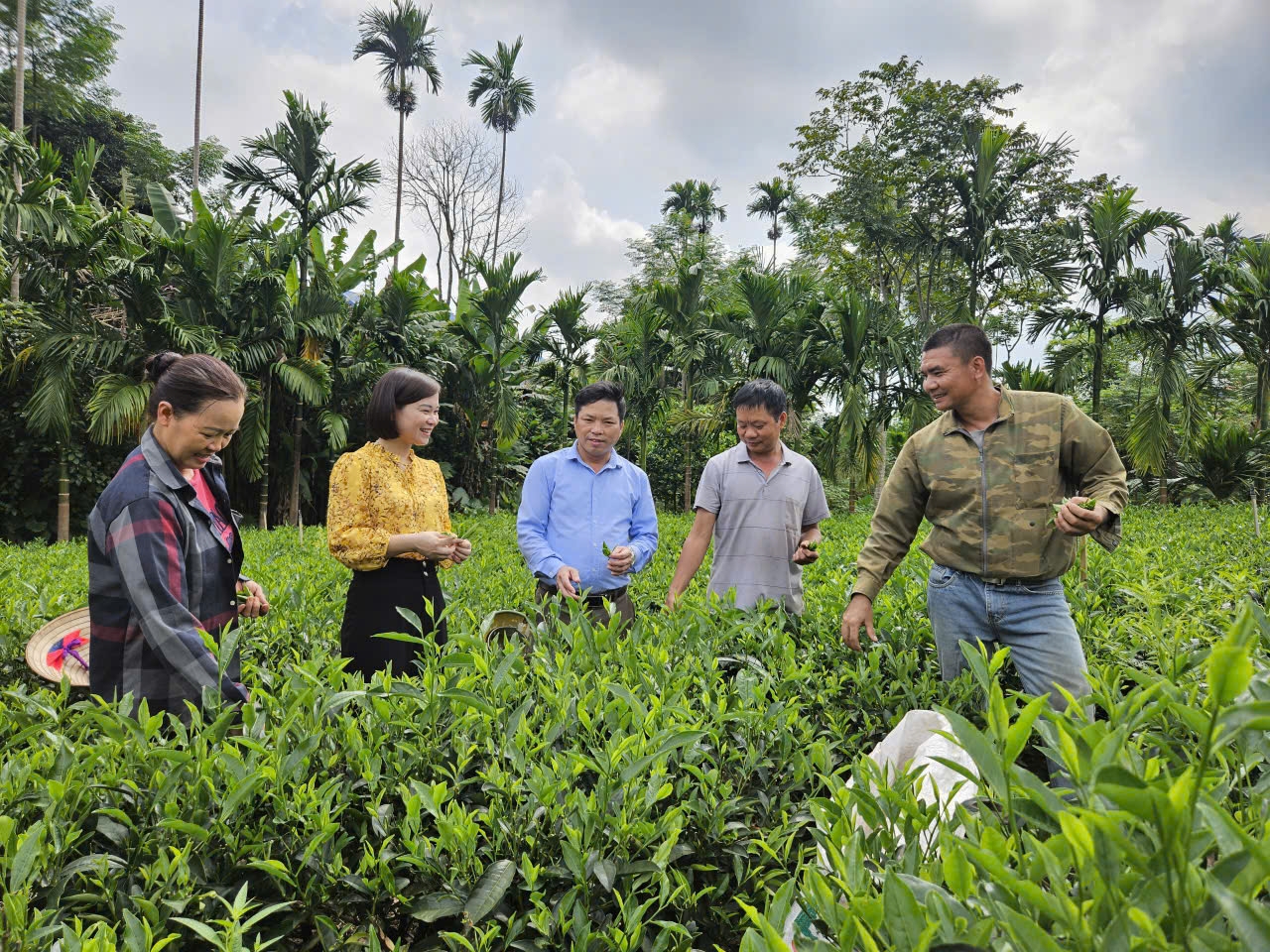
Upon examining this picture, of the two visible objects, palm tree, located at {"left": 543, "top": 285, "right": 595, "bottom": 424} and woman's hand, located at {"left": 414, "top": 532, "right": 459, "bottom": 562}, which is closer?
woman's hand, located at {"left": 414, "top": 532, "right": 459, "bottom": 562}

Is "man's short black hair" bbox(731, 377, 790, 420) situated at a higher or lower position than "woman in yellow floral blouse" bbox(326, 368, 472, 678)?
higher

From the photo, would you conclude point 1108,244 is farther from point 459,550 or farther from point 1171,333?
point 459,550

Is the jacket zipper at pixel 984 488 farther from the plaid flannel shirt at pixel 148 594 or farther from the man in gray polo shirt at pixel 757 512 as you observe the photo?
the plaid flannel shirt at pixel 148 594

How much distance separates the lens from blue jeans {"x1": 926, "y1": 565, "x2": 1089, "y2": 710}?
8.30 feet

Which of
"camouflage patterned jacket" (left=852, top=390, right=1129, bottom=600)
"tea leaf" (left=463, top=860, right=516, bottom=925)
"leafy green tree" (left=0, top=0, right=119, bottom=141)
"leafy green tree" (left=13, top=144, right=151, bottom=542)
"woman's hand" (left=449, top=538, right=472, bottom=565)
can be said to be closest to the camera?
"tea leaf" (left=463, top=860, right=516, bottom=925)

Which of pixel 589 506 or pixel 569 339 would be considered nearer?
pixel 589 506

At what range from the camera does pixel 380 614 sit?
Result: 3.01 metres

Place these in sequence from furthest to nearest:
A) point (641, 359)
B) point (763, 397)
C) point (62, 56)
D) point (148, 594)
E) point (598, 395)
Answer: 1. point (62, 56)
2. point (641, 359)
3. point (598, 395)
4. point (763, 397)
5. point (148, 594)


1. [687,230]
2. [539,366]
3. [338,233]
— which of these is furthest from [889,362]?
[687,230]

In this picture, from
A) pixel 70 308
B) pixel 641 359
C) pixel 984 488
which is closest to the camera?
pixel 984 488

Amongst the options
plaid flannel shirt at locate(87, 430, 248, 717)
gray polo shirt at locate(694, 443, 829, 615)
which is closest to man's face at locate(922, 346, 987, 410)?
gray polo shirt at locate(694, 443, 829, 615)

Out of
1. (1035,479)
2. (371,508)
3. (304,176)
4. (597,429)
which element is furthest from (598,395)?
(304,176)

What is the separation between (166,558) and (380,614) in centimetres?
110

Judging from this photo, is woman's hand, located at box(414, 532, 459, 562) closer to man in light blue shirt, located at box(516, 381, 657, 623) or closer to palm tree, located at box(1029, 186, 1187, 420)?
man in light blue shirt, located at box(516, 381, 657, 623)
